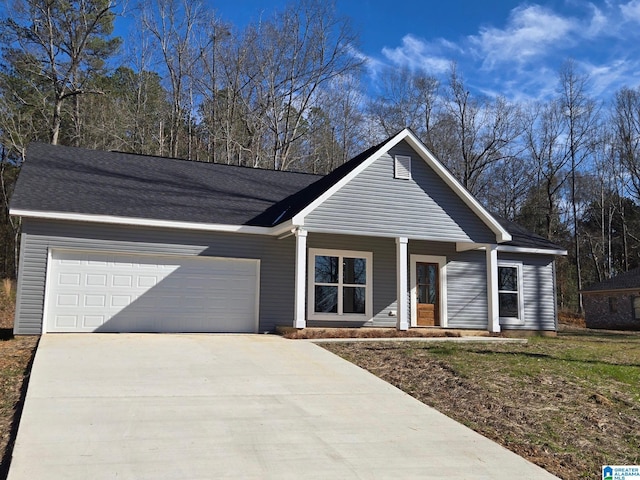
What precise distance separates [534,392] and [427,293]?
314 inches

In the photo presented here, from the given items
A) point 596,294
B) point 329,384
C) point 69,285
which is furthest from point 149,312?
point 596,294

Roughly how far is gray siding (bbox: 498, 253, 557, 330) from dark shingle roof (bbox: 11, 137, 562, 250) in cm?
52

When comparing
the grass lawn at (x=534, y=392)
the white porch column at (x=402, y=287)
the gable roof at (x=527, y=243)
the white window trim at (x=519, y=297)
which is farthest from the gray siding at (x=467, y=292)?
the grass lawn at (x=534, y=392)

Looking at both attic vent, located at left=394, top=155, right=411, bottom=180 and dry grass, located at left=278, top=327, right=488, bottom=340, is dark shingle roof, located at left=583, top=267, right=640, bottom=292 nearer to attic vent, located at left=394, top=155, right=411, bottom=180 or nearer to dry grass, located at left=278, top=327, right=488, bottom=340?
dry grass, located at left=278, top=327, right=488, bottom=340

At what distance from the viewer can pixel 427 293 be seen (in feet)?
54.1

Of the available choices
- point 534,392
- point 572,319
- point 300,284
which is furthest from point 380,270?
point 572,319

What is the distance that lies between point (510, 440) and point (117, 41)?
30221 millimetres

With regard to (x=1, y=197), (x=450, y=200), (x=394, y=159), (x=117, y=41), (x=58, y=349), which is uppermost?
(x=117, y=41)

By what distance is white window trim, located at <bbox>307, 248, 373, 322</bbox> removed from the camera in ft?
49.4

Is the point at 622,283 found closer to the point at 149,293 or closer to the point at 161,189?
the point at 161,189

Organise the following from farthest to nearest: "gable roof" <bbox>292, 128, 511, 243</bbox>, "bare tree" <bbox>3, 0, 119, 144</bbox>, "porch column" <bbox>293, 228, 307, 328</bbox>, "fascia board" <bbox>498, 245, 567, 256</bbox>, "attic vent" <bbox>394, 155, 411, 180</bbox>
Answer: "bare tree" <bbox>3, 0, 119, 144</bbox> → "fascia board" <bbox>498, 245, 567, 256</bbox> → "attic vent" <bbox>394, 155, 411, 180</bbox> → "gable roof" <bbox>292, 128, 511, 243</bbox> → "porch column" <bbox>293, 228, 307, 328</bbox>

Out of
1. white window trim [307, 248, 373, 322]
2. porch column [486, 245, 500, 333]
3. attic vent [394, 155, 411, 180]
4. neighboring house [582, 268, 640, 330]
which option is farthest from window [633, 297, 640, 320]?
attic vent [394, 155, 411, 180]

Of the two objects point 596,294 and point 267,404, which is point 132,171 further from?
point 596,294

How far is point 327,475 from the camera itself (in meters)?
5.06
